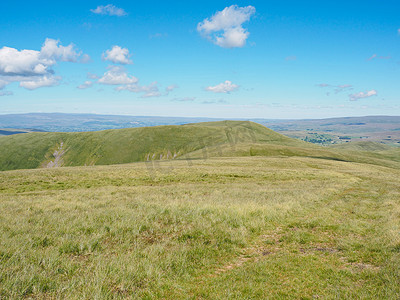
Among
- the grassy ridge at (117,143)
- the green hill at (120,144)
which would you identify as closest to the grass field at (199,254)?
the green hill at (120,144)

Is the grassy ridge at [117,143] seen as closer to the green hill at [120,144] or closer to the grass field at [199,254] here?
the green hill at [120,144]

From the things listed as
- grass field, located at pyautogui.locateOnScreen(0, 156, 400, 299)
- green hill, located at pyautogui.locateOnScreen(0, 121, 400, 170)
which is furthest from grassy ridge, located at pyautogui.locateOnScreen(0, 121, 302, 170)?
grass field, located at pyautogui.locateOnScreen(0, 156, 400, 299)

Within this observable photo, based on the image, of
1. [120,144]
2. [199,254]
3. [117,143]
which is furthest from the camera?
[117,143]

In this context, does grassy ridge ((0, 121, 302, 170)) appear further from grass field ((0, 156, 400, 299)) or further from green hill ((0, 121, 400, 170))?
grass field ((0, 156, 400, 299))

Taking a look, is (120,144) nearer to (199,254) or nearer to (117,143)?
(117,143)

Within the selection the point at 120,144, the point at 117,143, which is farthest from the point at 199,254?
the point at 117,143

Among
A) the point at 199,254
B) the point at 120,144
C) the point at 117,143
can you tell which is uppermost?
the point at 199,254

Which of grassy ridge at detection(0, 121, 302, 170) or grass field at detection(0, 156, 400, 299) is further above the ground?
grass field at detection(0, 156, 400, 299)

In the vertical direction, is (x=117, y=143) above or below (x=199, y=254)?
below

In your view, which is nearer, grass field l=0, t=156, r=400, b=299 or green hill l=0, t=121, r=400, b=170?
grass field l=0, t=156, r=400, b=299

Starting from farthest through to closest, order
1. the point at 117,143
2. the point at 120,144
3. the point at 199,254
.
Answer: the point at 117,143, the point at 120,144, the point at 199,254

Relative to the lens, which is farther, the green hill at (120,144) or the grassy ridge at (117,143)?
the grassy ridge at (117,143)

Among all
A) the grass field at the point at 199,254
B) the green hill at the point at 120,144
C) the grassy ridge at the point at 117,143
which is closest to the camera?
the grass field at the point at 199,254

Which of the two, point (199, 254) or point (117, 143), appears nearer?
point (199, 254)
